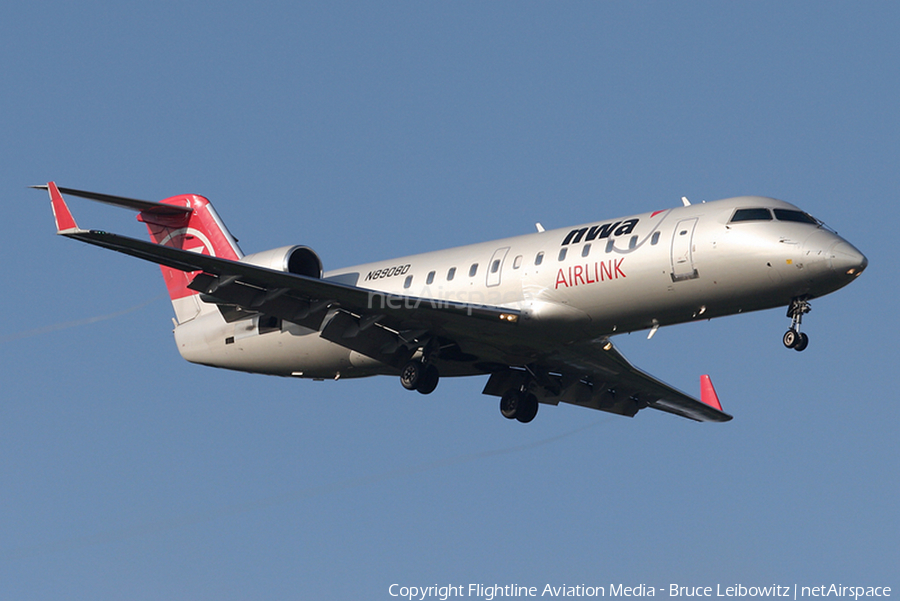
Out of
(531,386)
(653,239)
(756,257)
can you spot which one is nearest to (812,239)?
(756,257)

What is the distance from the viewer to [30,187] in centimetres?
2439

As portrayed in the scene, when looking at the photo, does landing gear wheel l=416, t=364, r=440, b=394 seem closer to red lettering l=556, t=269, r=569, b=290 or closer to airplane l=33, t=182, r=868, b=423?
airplane l=33, t=182, r=868, b=423

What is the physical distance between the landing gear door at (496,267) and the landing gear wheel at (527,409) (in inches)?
163

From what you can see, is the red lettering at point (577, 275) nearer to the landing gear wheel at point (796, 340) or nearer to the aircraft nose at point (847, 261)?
the landing gear wheel at point (796, 340)

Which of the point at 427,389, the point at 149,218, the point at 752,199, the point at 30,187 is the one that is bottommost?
the point at 427,389

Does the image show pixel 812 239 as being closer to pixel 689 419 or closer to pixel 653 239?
pixel 653 239

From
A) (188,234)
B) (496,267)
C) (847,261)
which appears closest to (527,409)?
(496,267)

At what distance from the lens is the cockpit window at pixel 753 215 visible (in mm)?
22531

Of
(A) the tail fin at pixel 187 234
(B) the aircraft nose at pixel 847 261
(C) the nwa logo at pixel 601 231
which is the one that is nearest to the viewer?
(B) the aircraft nose at pixel 847 261

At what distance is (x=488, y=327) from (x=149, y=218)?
10.5 metres

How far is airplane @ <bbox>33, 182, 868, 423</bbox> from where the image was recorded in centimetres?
2234

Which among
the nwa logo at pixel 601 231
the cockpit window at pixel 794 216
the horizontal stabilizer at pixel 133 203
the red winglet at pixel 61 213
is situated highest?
the horizontal stabilizer at pixel 133 203

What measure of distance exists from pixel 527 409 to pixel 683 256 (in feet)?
22.0

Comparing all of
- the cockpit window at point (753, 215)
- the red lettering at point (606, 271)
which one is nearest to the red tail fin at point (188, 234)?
the red lettering at point (606, 271)
